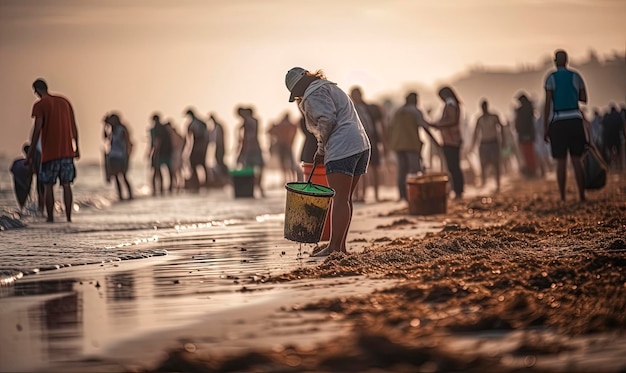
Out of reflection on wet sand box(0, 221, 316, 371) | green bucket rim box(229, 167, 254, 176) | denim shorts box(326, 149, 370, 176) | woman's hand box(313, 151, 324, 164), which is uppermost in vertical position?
woman's hand box(313, 151, 324, 164)

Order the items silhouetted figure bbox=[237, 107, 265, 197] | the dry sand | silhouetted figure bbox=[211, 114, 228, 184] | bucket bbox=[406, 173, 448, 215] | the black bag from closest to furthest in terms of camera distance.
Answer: the dry sand → the black bag → bucket bbox=[406, 173, 448, 215] → silhouetted figure bbox=[237, 107, 265, 197] → silhouetted figure bbox=[211, 114, 228, 184]

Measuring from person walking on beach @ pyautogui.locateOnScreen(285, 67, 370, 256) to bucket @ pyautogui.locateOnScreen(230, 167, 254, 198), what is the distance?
1565 cm

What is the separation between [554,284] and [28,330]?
312cm

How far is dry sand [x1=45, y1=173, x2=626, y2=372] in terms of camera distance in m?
5.57

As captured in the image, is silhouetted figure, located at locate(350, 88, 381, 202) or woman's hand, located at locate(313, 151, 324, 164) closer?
woman's hand, located at locate(313, 151, 324, 164)

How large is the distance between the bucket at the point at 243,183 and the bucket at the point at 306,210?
1531 centimetres

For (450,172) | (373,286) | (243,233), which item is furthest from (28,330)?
(450,172)

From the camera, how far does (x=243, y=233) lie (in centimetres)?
1505

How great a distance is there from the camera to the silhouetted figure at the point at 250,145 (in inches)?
1109

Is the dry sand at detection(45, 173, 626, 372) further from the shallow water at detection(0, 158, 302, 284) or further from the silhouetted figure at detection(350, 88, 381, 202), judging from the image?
the silhouetted figure at detection(350, 88, 381, 202)

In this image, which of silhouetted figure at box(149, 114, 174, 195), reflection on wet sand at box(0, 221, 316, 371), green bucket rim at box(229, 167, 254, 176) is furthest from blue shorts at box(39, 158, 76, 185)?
silhouetted figure at box(149, 114, 174, 195)

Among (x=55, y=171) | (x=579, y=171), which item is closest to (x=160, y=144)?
(x=55, y=171)

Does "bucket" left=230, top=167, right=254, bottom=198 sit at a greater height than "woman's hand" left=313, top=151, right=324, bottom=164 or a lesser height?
lesser

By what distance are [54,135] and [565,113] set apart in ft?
21.7
